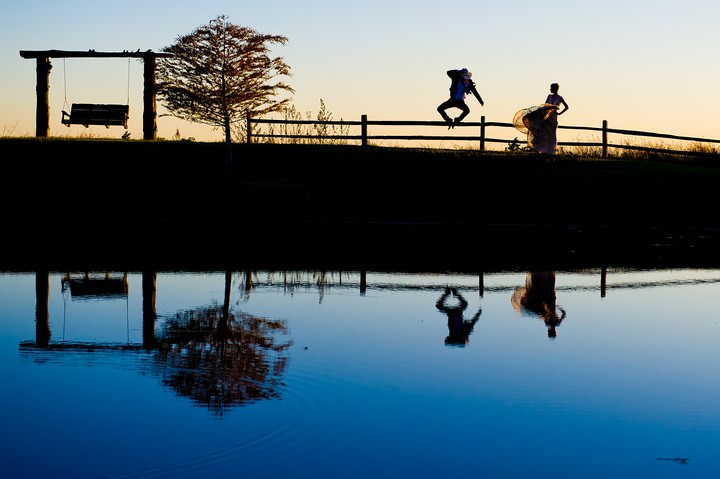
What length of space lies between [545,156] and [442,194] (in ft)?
23.8

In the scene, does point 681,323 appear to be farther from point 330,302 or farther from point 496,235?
point 496,235

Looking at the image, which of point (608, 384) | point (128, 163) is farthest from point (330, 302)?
point (128, 163)

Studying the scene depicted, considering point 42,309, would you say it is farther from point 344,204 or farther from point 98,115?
point 98,115

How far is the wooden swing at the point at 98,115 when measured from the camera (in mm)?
34375

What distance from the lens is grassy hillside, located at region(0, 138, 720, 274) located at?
Result: 1962cm

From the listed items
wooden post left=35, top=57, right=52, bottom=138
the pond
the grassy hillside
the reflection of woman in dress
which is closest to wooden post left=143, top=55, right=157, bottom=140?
the grassy hillside

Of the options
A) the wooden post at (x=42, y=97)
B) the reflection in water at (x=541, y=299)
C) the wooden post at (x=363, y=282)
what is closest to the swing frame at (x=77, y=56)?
the wooden post at (x=42, y=97)

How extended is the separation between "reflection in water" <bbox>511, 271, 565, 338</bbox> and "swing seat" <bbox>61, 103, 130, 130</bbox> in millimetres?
Result: 21094

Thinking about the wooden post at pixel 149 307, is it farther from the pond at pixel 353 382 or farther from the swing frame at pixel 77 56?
the swing frame at pixel 77 56

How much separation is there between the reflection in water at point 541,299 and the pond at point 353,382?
0.16 feet

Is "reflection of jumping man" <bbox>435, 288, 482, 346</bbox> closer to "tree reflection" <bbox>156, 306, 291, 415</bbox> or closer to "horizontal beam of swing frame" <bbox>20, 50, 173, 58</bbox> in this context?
"tree reflection" <bbox>156, 306, 291, 415</bbox>

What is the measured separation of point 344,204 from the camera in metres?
28.5

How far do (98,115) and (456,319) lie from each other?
25005 millimetres

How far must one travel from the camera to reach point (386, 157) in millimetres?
35344
